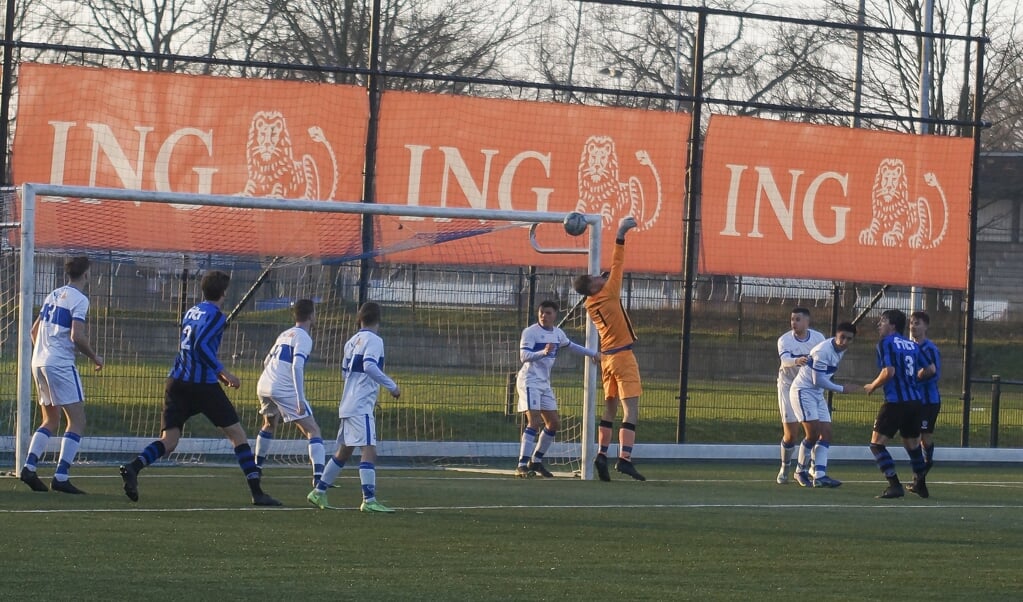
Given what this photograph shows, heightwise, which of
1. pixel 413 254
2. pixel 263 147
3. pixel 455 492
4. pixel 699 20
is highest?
pixel 699 20

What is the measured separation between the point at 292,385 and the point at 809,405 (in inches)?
216

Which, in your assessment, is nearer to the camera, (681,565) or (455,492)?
(681,565)

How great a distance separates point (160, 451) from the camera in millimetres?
11094

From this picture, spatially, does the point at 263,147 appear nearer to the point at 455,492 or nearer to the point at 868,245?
the point at 455,492

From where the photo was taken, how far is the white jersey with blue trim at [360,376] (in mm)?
10953

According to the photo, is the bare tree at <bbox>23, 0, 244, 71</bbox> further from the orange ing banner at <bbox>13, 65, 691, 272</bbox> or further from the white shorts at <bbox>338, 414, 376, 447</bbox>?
the white shorts at <bbox>338, 414, 376, 447</bbox>

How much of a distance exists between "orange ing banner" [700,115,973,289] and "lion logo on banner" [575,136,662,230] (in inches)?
34.7

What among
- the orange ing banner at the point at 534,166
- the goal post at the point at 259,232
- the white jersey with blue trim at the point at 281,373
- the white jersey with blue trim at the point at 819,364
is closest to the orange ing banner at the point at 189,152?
the goal post at the point at 259,232

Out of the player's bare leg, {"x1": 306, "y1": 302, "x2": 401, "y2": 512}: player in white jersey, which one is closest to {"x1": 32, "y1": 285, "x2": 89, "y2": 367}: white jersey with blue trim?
{"x1": 306, "y1": 302, "x2": 401, "y2": 512}: player in white jersey

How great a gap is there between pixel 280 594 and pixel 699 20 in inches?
492

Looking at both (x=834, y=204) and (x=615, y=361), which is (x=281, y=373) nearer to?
(x=615, y=361)

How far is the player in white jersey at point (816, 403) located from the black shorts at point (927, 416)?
86 centimetres

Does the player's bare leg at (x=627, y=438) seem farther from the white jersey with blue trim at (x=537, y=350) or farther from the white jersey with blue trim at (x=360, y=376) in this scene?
the white jersey with blue trim at (x=360, y=376)

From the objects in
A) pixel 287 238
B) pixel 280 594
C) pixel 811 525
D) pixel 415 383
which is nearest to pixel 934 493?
pixel 811 525
